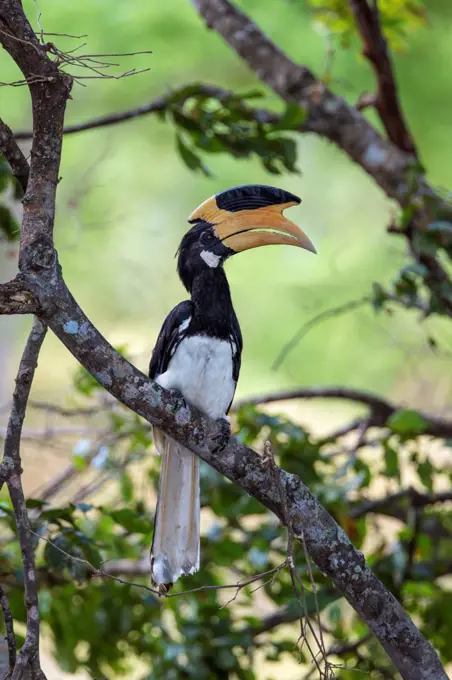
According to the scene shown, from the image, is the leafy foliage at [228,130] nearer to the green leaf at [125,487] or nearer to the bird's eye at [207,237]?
the bird's eye at [207,237]

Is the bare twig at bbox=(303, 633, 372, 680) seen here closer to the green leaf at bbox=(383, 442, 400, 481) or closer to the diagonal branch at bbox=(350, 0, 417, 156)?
the green leaf at bbox=(383, 442, 400, 481)

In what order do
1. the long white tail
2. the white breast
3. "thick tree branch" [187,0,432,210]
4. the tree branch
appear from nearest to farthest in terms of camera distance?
the long white tail
the white breast
the tree branch
"thick tree branch" [187,0,432,210]

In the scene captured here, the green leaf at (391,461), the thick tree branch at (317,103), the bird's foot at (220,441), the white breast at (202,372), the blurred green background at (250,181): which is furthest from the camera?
the blurred green background at (250,181)

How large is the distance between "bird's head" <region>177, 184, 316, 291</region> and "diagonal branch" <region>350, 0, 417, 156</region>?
1.11 m

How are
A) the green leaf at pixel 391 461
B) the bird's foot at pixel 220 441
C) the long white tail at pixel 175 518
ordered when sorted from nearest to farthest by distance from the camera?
the bird's foot at pixel 220 441 → the long white tail at pixel 175 518 → the green leaf at pixel 391 461

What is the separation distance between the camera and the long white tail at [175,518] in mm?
2143

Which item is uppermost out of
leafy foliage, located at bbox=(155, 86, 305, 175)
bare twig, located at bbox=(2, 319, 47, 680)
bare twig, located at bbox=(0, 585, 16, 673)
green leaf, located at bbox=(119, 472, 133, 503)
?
leafy foliage, located at bbox=(155, 86, 305, 175)

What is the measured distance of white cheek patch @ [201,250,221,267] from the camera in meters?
2.34

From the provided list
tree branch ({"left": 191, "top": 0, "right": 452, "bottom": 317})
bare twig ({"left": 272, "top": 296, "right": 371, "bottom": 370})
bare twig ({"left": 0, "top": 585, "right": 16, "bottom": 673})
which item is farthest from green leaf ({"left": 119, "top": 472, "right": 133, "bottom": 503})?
bare twig ({"left": 0, "top": 585, "right": 16, "bottom": 673})

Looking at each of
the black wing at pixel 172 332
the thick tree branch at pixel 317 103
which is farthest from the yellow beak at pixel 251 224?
the thick tree branch at pixel 317 103

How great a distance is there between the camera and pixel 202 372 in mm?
2305

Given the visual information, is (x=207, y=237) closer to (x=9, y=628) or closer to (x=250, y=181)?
(x=9, y=628)

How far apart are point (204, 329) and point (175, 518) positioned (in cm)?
46

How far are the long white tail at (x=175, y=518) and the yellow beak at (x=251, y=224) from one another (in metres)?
0.52
